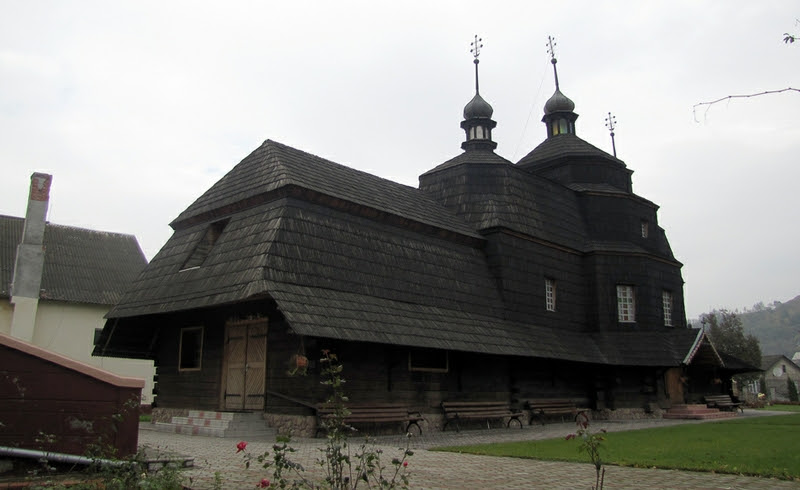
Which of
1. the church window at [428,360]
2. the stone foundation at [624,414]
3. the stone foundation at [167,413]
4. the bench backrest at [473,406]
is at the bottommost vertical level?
the stone foundation at [624,414]

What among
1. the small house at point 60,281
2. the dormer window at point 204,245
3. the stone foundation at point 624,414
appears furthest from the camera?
the small house at point 60,281

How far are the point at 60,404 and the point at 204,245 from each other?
1044 cm

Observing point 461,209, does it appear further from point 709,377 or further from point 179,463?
point 179,463

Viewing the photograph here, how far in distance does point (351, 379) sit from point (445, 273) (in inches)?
197

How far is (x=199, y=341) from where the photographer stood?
1664cm

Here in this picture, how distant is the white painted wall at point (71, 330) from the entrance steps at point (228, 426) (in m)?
13.2

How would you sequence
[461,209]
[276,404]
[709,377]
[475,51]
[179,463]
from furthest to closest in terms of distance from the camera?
1. [475,51]
2. [709,377]
3. [461,209]
4. [276,404]
5. [179,463]

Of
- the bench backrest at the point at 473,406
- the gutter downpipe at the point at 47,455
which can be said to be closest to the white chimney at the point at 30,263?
the bench backrest at the point at 473,406

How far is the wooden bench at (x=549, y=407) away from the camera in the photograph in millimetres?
19094

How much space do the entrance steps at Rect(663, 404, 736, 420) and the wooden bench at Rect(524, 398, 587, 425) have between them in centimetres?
352

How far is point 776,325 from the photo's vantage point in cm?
15025

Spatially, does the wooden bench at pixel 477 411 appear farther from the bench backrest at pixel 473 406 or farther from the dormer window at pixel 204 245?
the dormer window at pixel 204 245

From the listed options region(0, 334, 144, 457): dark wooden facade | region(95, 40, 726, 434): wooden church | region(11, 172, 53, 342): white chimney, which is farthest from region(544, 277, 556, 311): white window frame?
region(11, 172, 53, 342): white chimney

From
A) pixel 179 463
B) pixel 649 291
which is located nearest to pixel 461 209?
pixel 649 291
